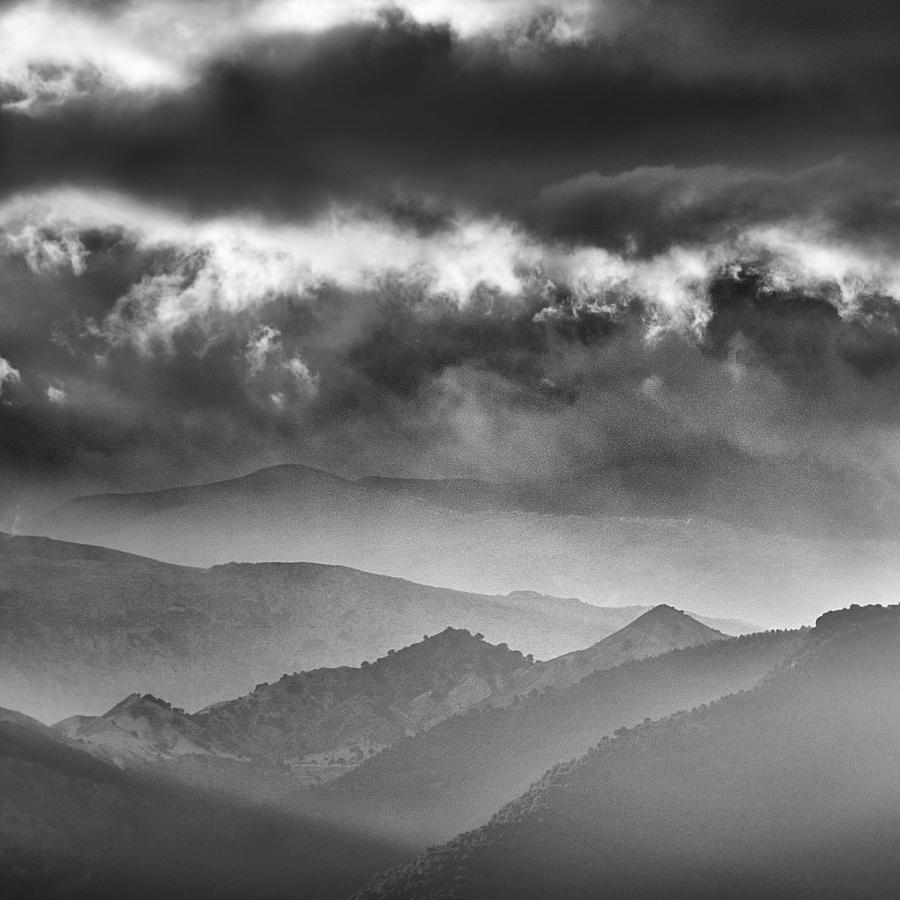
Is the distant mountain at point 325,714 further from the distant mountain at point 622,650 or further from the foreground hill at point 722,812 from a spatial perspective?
the foreground hill at point 722,812

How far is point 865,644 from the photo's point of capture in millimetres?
105625

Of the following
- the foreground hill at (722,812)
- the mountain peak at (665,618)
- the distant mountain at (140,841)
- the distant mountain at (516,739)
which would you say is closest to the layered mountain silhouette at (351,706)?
the mountain peak at (665,618)

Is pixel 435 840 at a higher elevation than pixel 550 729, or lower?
lower

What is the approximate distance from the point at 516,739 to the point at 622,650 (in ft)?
86.9

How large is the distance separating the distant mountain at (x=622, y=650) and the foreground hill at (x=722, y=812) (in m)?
44.0

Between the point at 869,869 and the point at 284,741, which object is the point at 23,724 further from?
the point at 869,869

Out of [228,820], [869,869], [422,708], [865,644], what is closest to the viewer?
[869,869]

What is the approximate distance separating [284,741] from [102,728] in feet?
71.1

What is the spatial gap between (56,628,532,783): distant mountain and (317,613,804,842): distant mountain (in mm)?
20491

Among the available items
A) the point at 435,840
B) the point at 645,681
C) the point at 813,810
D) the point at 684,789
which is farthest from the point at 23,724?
the point at 813,810

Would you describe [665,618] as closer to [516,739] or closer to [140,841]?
[516,739]

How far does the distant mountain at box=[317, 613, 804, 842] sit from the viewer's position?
115625 millimetres

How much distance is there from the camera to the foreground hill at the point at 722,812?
8075 centimetres

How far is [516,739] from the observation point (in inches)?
4929
